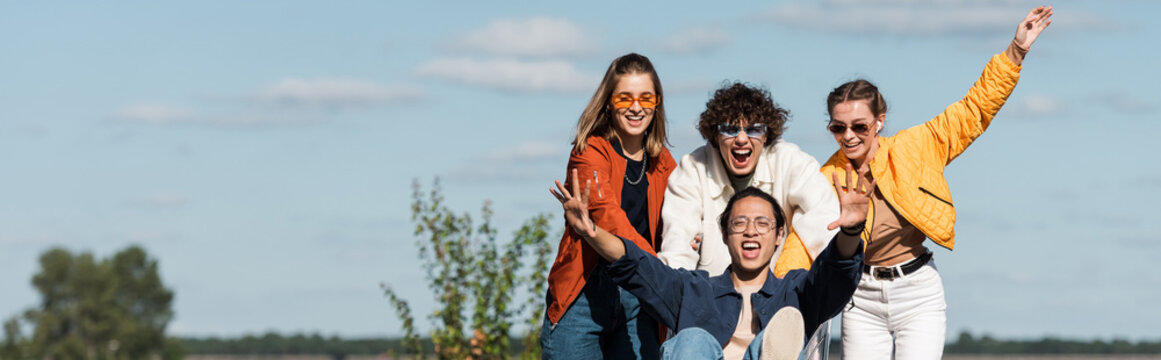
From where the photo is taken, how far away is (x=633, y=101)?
628 cm

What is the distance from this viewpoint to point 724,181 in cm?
632

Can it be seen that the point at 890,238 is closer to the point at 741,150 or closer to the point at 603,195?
the point at 741,150

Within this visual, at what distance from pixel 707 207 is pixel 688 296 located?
56 centimetres

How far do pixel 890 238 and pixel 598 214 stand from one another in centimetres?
170

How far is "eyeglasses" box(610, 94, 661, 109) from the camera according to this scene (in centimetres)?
628

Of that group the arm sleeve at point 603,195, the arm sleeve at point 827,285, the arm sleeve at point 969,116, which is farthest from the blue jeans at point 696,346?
the arm sleeve at point 969,116

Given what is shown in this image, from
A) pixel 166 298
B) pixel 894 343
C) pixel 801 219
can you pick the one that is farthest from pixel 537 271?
pixel 166 298

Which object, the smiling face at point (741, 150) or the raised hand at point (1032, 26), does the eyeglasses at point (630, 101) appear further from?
the raised hand at point (1032, 26)

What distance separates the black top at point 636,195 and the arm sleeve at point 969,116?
54.2 inches

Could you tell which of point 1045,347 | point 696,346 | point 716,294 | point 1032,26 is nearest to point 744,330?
point 716,294

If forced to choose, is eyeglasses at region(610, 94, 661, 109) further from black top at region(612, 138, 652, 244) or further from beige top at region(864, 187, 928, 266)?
beige top at region(864, 187, 928, 266)

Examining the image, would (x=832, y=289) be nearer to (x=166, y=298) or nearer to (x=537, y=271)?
(x=537, y=271)

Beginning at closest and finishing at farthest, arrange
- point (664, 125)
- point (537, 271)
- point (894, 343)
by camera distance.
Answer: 1. point (664, 125)
2. point (894, 343)
3. point (537, 271)

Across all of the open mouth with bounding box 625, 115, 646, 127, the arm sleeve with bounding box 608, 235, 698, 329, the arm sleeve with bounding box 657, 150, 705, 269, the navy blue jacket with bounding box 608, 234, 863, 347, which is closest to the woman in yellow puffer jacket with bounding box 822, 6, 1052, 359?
the arm sleeve with bounding box 657, 150, 705, 269
